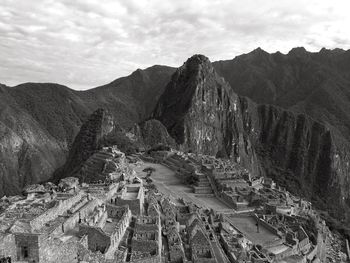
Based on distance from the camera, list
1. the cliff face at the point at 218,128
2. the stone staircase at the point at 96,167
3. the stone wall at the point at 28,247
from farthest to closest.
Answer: the cliff face at the point at 218,128 → the stone staircase at the point at 96,167 → the stone wall at the point at 28,247

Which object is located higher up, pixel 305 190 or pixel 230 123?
pixel 230 123

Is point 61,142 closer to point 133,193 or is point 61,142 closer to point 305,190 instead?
point 305,190

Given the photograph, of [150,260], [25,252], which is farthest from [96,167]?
[25,252]

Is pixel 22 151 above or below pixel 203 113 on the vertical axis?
below

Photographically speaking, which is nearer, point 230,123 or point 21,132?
point 21,132

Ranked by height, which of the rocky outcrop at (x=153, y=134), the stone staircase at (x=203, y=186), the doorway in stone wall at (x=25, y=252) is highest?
the rocky outcrop at (x=153, y=134)

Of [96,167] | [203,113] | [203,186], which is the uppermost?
[203,113]

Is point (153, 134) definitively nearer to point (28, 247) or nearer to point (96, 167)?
point (96, 167)

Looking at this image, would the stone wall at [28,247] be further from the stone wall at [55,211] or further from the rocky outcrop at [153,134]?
the rocky outcrop at [153,134]

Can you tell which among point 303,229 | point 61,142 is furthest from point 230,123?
point 303,229

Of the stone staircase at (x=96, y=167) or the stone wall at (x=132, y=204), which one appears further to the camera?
the stone staircase at (x=96, y=167)

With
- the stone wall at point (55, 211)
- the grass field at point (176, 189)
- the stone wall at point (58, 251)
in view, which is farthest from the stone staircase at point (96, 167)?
the stone wall at point (58, 251)
